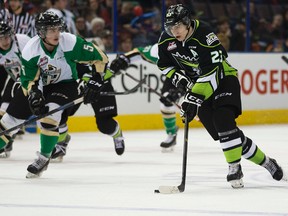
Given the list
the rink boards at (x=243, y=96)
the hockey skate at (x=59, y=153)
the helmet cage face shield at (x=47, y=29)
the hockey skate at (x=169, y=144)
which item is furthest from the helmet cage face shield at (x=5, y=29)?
the rink boards at (x=243, y=96)

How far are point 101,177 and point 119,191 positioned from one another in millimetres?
740

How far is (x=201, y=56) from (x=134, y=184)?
2.97ft

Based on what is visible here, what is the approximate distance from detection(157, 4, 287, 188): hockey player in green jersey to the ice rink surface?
20 centimetres

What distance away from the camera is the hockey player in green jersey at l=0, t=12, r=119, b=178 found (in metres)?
5.72

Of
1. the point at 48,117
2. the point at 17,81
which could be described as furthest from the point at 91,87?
the point at 17,81

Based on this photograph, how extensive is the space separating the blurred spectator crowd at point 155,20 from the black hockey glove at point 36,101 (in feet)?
10.3

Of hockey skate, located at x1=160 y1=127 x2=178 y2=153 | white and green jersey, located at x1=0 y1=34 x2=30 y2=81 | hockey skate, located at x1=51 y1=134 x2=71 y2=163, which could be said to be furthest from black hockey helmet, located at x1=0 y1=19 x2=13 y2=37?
hockey skate, located at x1=160 y1=127 x2=178 y2=153

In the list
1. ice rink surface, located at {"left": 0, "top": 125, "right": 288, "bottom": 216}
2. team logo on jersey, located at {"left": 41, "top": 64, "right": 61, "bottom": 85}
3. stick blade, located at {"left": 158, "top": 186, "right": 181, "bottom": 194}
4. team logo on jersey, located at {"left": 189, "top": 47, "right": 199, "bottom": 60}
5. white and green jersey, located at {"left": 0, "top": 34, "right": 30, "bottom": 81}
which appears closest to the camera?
ice rink surface, located at {"left": 0, "top": 125, "right": 288, "bottom": 216}

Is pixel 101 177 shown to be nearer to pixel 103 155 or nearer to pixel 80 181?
pixel 80 181

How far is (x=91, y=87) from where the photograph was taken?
232 inches

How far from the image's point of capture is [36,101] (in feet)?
18.6

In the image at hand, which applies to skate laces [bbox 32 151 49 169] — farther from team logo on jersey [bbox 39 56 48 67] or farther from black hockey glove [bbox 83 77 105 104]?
team logo on jersey [bbox 39 56 48 67]

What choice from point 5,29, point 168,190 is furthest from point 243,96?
point 168,190

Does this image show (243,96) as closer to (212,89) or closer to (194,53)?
(194,53)
